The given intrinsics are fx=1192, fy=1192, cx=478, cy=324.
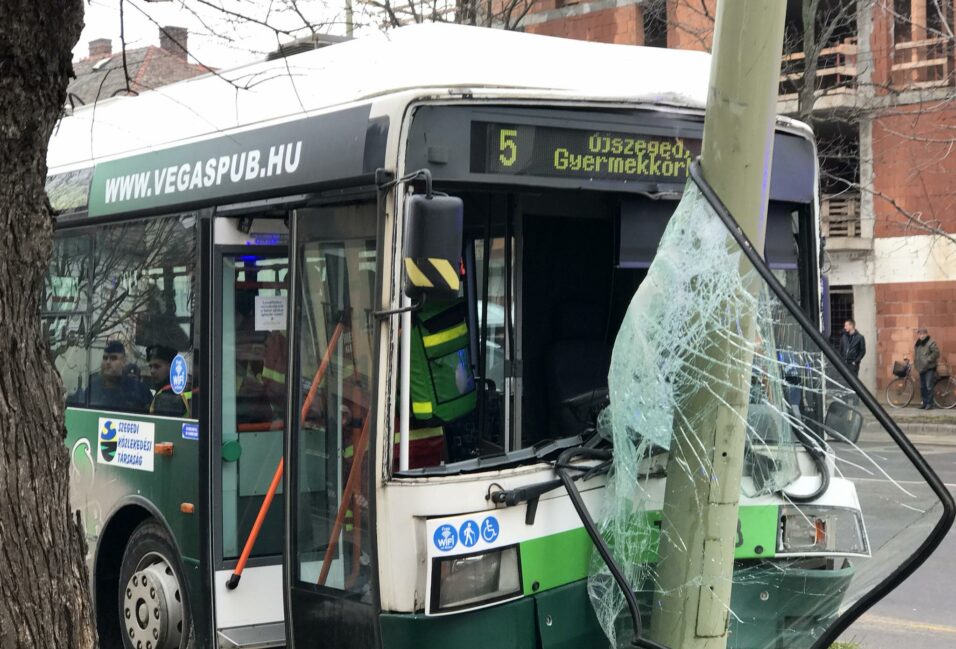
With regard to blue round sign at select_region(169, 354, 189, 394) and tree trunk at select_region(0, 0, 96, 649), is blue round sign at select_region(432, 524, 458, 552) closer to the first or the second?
tree trunk at select_region(0, 0, 96, 649)

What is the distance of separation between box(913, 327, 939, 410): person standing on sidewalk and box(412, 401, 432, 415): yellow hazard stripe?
22.1 m

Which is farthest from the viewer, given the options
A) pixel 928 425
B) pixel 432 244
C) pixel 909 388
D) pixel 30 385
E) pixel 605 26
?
pixel 605 26

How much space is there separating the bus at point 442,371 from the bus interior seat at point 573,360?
14 mm

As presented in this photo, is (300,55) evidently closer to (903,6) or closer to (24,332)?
(24,332)

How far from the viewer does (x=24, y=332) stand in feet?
10.4

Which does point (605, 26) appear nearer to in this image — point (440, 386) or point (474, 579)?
point (440, 386)

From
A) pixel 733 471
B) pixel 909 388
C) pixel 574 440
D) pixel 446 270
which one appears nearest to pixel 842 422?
pixel 733 471

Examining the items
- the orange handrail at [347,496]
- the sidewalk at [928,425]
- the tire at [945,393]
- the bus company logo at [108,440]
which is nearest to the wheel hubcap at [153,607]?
the bus company logo at [108,440]

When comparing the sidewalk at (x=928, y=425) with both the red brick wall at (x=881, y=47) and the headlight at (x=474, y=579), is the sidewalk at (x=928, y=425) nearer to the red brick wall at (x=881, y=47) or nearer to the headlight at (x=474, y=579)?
the red brick wall at (x=881, y=47)

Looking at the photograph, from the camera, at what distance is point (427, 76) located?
4.69m

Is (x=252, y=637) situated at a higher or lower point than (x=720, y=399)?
lower

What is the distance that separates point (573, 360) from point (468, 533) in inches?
62.3

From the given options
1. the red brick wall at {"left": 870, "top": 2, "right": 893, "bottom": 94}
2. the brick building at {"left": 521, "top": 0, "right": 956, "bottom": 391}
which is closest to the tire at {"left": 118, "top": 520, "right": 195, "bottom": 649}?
the brick building at {"left": 521, "top": 0, "right": 956, "bottom": 391}

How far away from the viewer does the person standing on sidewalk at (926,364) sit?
25000mm
